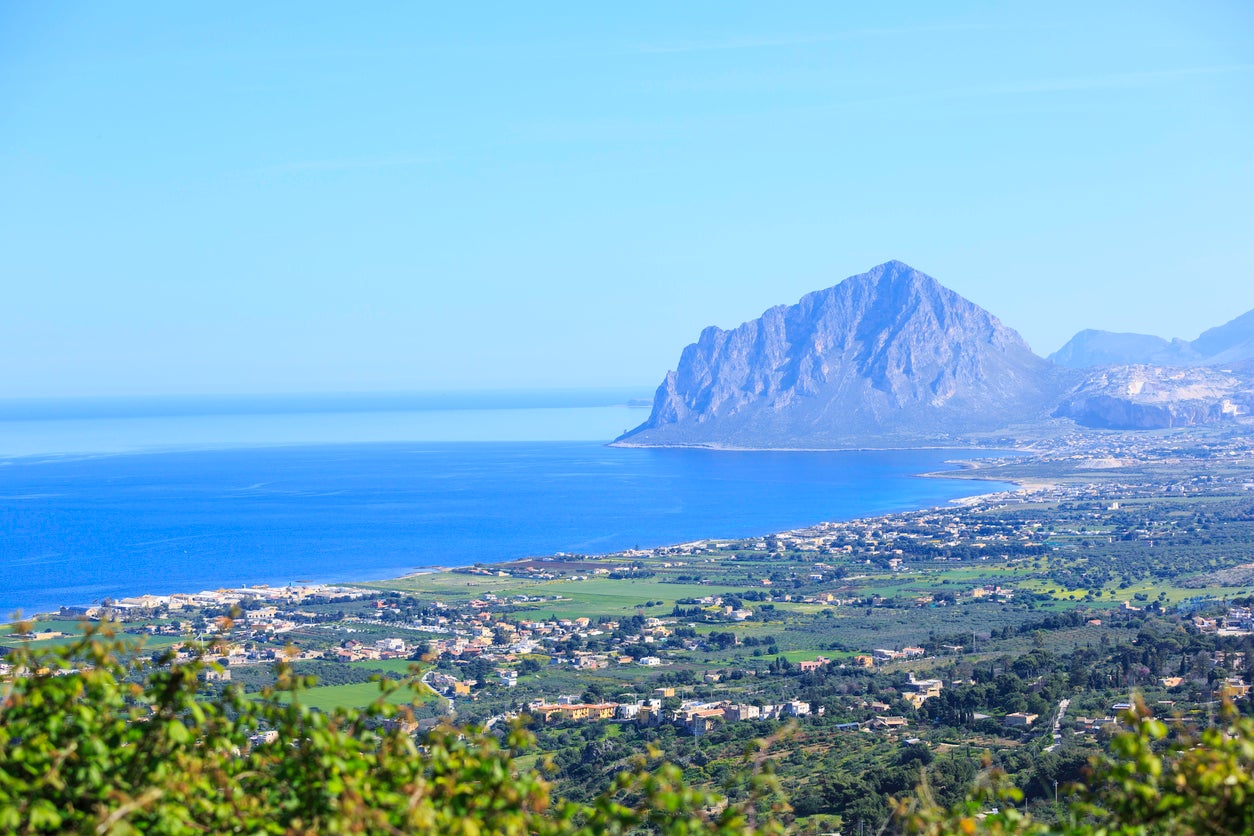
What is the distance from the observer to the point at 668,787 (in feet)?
18.6

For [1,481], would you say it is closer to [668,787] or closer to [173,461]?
[173,461]

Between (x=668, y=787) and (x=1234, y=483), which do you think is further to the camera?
(x=1234, y=483)

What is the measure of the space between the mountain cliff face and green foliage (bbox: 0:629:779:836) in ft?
535

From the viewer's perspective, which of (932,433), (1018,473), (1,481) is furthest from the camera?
(932,433)

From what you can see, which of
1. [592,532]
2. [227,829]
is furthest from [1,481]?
[227,829]

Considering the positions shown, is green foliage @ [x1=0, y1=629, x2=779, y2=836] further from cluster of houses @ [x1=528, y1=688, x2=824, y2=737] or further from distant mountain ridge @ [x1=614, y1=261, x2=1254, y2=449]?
distant mountain ridge @ [x1=614, y1=261, x2=1254, y2=449]

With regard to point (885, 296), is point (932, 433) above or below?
below

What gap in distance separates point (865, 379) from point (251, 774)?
18256cm

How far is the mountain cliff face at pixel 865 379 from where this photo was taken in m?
177

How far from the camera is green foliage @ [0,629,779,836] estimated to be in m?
5.39

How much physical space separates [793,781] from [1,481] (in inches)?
4894

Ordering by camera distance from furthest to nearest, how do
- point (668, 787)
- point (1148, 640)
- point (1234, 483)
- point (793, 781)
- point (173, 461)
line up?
1. point (173, 461)
2. point (1234, 483)
3. point (1148, 640)
4. point (793, 781)
5. point (668, 787)

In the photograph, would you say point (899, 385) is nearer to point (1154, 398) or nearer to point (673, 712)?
point (1154, 398)

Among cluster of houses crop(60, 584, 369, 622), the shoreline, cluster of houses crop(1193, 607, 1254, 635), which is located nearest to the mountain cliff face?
the shoreline
